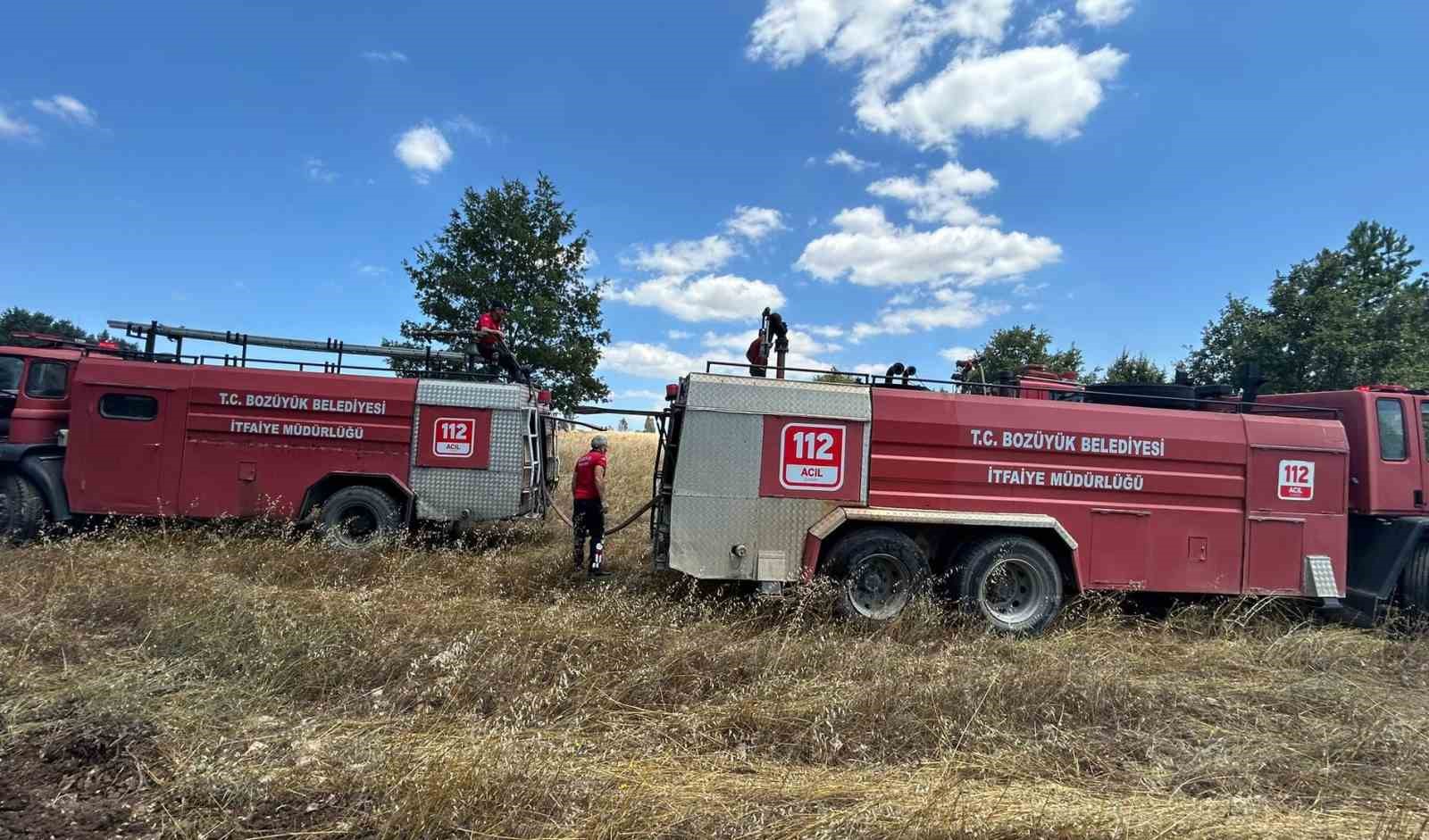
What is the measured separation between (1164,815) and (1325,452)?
5556mm

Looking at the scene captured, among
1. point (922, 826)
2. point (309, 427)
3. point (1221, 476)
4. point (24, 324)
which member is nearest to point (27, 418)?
point (309, 427)

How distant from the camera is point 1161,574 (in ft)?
21.3

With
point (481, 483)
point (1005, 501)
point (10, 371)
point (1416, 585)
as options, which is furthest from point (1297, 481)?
point (10, 371)

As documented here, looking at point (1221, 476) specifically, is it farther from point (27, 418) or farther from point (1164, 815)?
point (27, 418)

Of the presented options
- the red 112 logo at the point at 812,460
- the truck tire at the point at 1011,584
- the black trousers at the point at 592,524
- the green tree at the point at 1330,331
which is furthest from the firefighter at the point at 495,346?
the green tree at the point at 1330,331

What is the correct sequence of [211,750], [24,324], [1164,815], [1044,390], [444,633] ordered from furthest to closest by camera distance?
[24,324] < [1044,390] < [444,633] < [211,750] < [1164,815]

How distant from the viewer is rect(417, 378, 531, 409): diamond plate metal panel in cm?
859

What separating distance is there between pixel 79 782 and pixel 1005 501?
6.59m

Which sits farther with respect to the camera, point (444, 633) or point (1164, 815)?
point (444, 633)

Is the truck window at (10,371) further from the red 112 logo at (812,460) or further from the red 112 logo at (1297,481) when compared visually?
the red 112 logo at (1297,481)

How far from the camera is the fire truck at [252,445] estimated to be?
8172 mm

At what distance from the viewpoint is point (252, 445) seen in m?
8.32

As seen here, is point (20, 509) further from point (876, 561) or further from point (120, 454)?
point (876, 561)

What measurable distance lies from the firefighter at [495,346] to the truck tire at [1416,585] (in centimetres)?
1006
